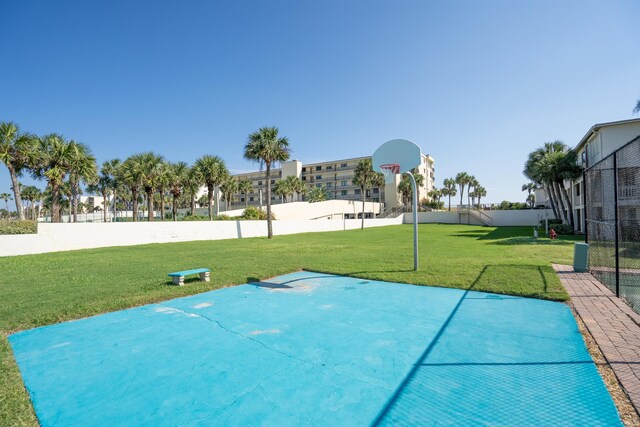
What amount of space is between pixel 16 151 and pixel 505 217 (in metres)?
67.5

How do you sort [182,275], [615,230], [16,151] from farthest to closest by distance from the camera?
1. [16,151]
2. [182,275]
3. [615,230]

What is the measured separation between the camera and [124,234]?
2716 cm

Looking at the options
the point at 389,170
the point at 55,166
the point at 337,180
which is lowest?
the point at 389,170

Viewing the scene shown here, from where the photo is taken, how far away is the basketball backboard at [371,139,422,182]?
1300 centimetres

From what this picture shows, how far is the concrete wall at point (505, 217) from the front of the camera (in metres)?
55.8

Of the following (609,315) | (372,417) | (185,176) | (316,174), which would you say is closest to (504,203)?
(316,174)

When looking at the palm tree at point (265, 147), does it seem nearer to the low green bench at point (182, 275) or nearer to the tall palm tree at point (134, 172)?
the tall palm tree at point (134, 172)

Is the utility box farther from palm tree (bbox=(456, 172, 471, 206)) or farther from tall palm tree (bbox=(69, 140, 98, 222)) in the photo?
palm tree (bbox=(456, 172, 471, 206))

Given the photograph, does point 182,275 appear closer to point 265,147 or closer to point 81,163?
point 265,147

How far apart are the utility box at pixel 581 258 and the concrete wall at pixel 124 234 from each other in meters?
29.8

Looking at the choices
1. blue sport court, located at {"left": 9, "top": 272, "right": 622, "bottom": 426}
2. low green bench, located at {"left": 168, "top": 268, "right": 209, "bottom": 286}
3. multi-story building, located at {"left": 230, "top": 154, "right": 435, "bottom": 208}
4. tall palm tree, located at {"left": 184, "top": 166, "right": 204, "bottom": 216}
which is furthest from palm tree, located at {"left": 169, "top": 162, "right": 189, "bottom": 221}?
blue sport court, located at {"left": 9, "top": 272, "right": 622, "bottom": 426}

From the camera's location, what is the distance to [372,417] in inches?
140

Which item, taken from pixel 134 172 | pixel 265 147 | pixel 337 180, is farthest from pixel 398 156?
pixel 337 180

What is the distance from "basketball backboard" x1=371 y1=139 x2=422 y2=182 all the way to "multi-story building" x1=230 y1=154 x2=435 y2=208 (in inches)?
2751
